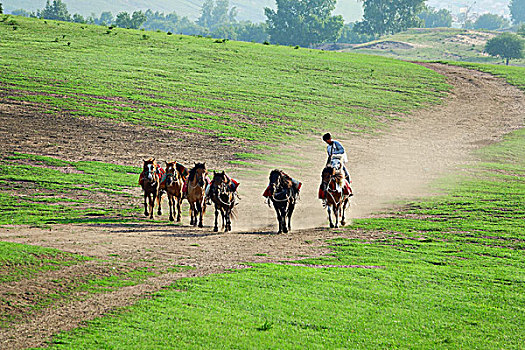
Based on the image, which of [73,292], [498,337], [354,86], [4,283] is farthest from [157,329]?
[354,86]

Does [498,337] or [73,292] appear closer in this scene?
[498,337]

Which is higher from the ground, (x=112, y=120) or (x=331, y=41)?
(x=331, y=41)

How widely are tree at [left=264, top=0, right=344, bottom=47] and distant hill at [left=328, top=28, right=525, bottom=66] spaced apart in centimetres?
461

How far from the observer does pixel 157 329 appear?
32.5 ft

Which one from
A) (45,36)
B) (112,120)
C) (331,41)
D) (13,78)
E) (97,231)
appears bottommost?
(97,231)

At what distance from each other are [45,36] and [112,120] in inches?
871

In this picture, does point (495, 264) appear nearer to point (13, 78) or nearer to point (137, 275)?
point (137, 275)

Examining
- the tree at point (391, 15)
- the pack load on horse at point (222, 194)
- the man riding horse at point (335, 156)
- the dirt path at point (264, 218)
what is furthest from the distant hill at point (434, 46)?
the pack load on horse at point (222, 194)

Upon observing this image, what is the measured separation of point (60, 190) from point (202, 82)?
25490mm

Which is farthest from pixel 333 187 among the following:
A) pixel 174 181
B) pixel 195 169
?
pixel 174 181

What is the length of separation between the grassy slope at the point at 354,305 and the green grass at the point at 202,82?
22830mm

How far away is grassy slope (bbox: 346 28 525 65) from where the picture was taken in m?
112

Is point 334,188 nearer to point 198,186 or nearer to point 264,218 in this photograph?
point 264,218

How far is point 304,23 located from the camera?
465 ft
